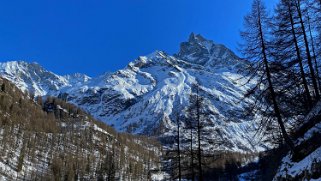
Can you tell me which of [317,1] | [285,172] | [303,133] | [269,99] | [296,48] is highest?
[317,1]

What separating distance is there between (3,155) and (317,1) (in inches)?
7054

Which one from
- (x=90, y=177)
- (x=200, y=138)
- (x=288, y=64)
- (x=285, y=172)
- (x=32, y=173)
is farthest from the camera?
(x=90, y=177)

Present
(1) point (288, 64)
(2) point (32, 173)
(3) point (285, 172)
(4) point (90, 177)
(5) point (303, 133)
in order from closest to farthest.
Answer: (3) point (285, 172) < (5) point (303, 133) < (1) point (288, 64) < (2) point (32, 173) < (4) point (90, 177)

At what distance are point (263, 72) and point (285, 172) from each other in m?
7.39

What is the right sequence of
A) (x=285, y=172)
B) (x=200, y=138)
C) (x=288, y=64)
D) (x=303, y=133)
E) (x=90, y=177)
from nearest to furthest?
(x=285, y=172) → (x=303, y=133) → (x=288, y=64) → (x=200, y=138) → (x=90, y=177)

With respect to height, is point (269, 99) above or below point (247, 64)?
below

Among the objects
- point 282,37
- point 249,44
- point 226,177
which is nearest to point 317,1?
point 282,37

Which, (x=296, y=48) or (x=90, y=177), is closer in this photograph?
(x=296, y=48)

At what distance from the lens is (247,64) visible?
27391 mm

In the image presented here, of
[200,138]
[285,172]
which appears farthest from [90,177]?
[285,172]

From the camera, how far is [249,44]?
88.7ft

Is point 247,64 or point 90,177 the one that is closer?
point 247,64

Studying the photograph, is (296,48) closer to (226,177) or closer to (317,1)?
(317,1)

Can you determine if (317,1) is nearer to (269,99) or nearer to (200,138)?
(269,99)
